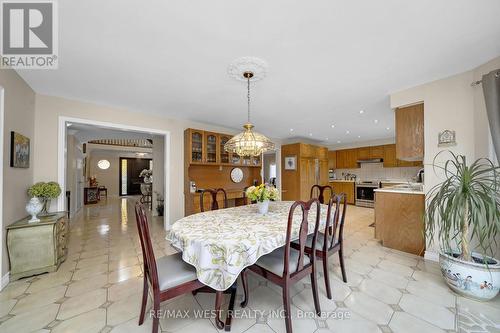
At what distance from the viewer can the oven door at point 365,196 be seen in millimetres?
6160

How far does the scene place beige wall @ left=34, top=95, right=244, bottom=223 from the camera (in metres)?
2.81

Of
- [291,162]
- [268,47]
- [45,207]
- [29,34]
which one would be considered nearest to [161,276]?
[268,47]

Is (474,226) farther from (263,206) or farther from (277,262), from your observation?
(263,206)

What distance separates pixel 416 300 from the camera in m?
1.76

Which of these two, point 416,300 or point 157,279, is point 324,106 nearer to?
point 416,300

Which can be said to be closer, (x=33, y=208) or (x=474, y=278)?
(x=474, y=278)

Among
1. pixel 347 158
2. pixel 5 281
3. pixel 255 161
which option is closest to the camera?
pixel 5 281

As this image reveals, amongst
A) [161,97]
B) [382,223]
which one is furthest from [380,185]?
[161,97]

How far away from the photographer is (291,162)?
5938 millimetres

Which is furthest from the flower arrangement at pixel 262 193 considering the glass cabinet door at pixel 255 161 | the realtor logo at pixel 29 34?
the glass cabinet door at pixel 255 161

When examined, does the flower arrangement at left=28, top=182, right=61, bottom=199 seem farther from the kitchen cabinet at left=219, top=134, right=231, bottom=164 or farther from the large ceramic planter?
the large ceramic planter

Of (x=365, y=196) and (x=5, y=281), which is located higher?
(x=365, y=196)

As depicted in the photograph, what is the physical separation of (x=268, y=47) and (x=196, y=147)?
2.81 meters

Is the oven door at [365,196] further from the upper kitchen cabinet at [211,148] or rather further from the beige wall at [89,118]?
the beige wall at [89,118]
